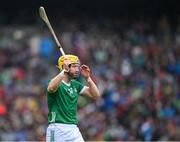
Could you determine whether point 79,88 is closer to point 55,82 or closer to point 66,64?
point 66,64

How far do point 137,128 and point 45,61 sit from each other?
4.27 m

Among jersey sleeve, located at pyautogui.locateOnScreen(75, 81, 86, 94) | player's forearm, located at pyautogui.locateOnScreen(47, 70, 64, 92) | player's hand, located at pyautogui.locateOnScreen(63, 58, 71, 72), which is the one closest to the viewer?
player's forearm, located at pyautogui.locateOnScreen(47, 70, 64, 92)

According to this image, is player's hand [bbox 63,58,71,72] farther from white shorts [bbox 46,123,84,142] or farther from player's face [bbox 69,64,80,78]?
white shorts [bbox 46,123,84,142]

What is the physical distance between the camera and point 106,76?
20531mm

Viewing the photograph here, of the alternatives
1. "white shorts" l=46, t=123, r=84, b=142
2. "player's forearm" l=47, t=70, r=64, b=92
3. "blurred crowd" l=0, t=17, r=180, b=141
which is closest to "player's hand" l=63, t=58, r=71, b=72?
"player's forearm" l=47, t=70, r=64, b=92

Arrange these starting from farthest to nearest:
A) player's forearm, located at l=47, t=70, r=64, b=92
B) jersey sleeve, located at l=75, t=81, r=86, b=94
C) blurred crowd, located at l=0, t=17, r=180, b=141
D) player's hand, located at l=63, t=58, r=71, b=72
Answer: blurred crowd, located at l=0, t=17, r=180, b=141 < jersey sleeve, located at l=75, t=81, r=86, b=94 < player's hand, located at l=63, t=58, r=71, b=72 < player's forearm, located at l=47, t=70, r=64, b=92

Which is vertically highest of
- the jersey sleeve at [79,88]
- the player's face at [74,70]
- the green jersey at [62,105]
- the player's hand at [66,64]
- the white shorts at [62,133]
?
the player's hand at [66,64]

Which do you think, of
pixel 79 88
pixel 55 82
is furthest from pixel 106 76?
pixel 55 82

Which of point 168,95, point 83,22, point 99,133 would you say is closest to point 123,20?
point 83,22

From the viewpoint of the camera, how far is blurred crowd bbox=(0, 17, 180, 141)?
60.0ft

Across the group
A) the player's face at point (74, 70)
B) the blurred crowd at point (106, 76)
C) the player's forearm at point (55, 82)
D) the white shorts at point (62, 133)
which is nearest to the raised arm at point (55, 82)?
the player's forearm at point (55, 82)

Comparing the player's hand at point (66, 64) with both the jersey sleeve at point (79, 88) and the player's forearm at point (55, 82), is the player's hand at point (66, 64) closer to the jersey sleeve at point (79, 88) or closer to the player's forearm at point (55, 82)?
the player's forearm at point (55, 82)

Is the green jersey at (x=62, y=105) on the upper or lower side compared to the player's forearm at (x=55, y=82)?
lower

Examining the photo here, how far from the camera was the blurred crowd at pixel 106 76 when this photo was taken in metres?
18.3
